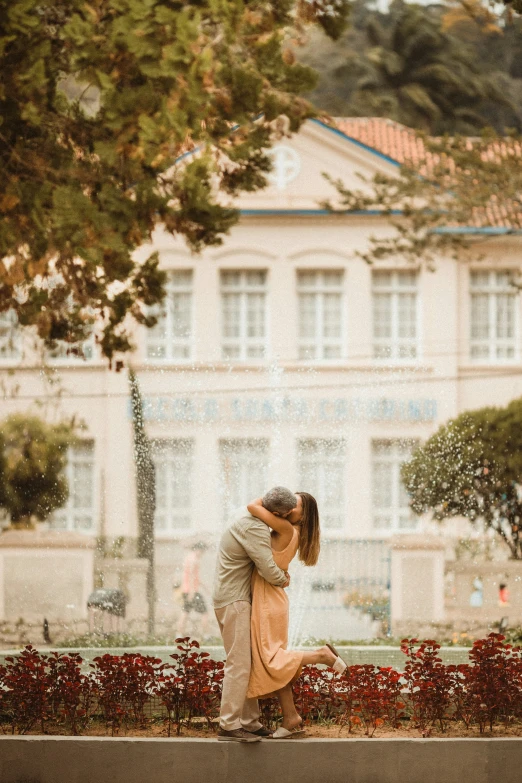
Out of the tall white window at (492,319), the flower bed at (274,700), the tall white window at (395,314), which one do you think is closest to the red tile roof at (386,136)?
the tall white window at (492,319)

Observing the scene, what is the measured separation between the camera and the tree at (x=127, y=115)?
830 cm

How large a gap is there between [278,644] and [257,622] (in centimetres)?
18

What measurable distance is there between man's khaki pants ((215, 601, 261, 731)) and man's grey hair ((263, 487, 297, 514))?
1.65 feet

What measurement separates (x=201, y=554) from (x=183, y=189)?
12167 mm

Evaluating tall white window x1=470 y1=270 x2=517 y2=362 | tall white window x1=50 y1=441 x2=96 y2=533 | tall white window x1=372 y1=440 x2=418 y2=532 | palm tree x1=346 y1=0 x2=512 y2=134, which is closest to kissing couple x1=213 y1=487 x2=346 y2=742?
tall white window x1=372 y1=440 x2=418 y2=532

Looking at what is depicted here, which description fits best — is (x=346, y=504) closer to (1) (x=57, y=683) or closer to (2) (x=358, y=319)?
(2) (x=358, y=319)

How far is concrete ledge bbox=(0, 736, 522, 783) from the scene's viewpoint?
6.38 m

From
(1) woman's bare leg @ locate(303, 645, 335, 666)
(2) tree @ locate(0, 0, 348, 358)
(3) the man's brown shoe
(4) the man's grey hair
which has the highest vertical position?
(2) tree @ locate(0, 0, 348, 358)

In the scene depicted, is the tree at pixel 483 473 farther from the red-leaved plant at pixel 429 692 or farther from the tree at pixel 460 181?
the red-leaved plant at pixel 429 692

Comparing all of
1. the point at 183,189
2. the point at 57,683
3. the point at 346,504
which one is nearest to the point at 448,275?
the point at 346,504

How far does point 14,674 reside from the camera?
7039 millimetres

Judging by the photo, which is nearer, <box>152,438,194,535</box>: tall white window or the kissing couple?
the kissing couple

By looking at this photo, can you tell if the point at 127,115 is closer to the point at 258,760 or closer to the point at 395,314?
the point at 258,760

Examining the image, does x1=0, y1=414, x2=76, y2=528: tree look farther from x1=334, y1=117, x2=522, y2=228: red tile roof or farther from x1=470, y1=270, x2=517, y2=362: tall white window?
x1=470, y1=270, x2=517, y2=362: tall white window
